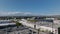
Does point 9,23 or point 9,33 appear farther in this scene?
point 9,23

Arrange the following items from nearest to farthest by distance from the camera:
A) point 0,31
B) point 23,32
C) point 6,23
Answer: point 0,31 → point 23,32 → point 6,23

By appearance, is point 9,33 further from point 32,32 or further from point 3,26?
point 32,32

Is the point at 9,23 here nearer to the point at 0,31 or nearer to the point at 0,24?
the point at 0,24

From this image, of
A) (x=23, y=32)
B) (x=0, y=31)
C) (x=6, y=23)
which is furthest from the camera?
(x=6, y=23)

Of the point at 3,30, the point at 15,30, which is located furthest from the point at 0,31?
the point at 15,30

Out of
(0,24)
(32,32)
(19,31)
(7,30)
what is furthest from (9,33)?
(32,32)

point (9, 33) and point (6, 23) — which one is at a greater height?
point (6, 23)

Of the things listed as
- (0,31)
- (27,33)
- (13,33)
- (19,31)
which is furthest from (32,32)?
(0,31)

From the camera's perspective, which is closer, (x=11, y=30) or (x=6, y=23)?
(x=11, y=30)

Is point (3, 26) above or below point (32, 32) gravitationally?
above
